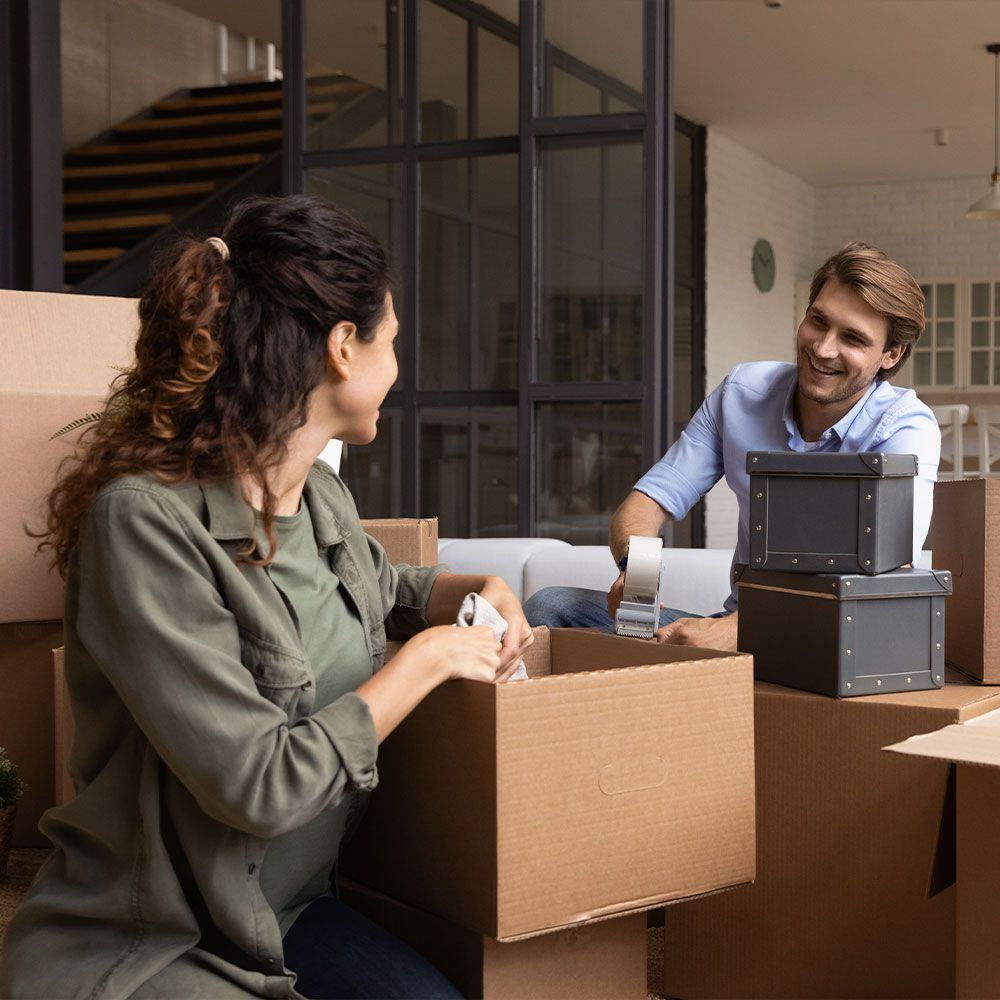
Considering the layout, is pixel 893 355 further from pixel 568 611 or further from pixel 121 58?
pixel 121 58

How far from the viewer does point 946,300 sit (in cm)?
959

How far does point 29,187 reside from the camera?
3.75 metres

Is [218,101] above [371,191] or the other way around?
above

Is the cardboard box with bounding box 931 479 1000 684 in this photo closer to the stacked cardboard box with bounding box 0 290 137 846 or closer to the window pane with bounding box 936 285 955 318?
the stacked cardboard box with bounding box 0 290 137 846

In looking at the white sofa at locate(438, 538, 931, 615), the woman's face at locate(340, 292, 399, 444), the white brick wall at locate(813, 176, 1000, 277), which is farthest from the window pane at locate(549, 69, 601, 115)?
the white brick wall at locate(813, 176, 1000, 277)

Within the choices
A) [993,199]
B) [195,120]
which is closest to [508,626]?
[195,120]

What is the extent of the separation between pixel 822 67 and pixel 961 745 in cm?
635

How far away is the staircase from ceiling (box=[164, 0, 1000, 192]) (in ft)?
1.72

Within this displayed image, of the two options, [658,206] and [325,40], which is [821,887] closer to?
[658,206]

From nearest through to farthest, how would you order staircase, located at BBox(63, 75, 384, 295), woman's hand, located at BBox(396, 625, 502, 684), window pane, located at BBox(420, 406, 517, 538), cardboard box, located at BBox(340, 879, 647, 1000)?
woman's hand, located at BBox(396, 625, 502, 684) → cardboard box, located at BBox(340, 879, 647, 1000) → window pane, located at BBox(420, 406, 517, 538) → staircase, located at BBox(63, 75, 384, 295)

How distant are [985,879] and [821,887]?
0.80 ft

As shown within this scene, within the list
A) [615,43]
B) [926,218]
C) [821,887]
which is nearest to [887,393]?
[821,887]

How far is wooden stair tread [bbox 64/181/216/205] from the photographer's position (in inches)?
236

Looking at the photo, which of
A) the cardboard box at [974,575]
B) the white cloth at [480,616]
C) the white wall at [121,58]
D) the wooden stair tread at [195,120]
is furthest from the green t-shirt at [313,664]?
the white wall at [121,58]
